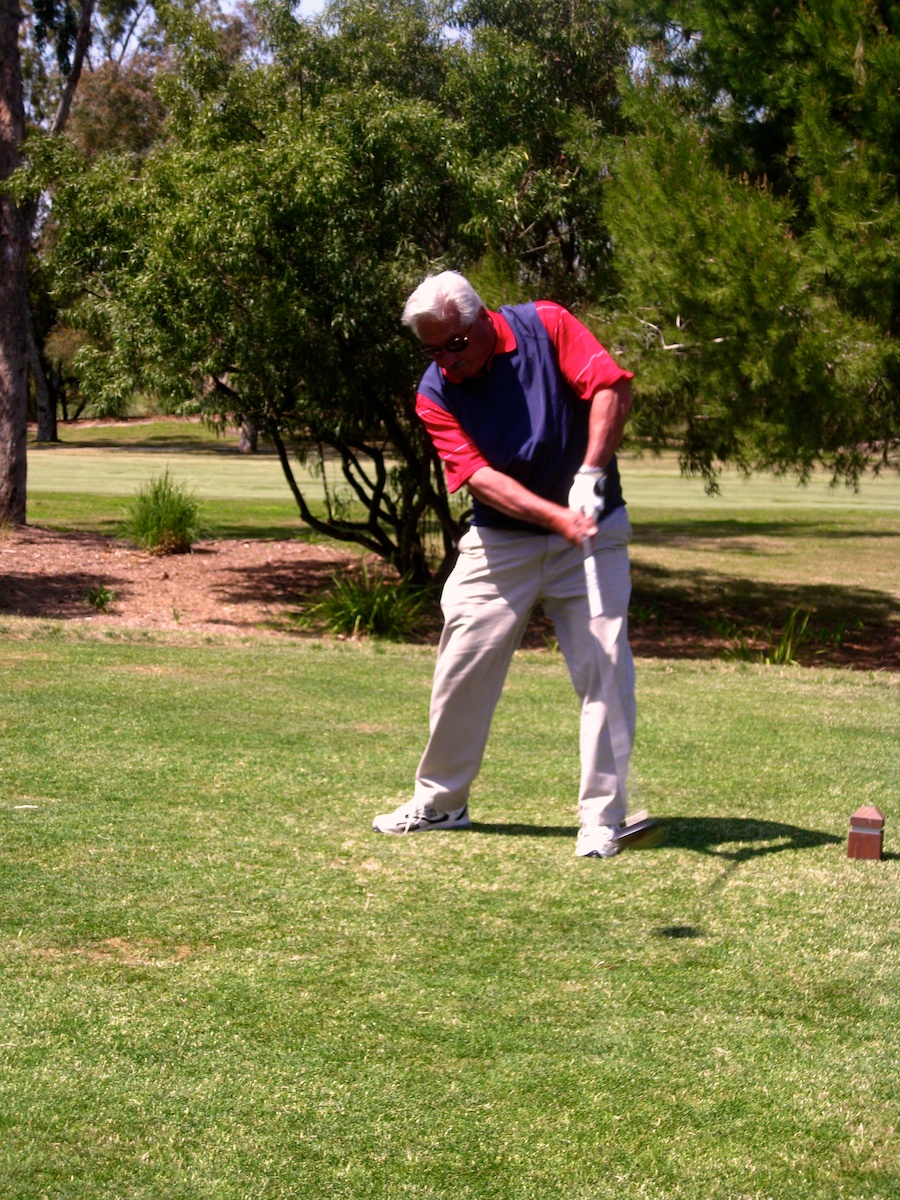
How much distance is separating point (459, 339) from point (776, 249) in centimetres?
617

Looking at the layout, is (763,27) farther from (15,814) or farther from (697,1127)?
(697,1127)

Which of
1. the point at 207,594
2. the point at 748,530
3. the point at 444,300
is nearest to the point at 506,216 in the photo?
the point at 207,594

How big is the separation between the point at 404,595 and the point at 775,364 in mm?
4978

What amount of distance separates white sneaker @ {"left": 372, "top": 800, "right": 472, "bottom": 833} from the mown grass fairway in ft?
0.34

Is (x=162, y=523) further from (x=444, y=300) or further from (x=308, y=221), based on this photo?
(x=444, y=300)

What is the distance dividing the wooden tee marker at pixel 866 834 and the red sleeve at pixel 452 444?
1.78 metres

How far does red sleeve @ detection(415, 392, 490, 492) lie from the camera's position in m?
4.82

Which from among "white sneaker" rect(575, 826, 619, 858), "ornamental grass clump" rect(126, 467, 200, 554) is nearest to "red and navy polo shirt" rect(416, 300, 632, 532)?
"white sneaker" rect(575, 826, 619, 858)

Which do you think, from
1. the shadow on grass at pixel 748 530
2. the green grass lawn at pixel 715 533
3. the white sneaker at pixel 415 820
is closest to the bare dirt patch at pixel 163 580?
the green grass lawn at pixel 715 533

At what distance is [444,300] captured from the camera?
459cm

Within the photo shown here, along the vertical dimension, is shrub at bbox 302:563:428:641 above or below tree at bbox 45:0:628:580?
below

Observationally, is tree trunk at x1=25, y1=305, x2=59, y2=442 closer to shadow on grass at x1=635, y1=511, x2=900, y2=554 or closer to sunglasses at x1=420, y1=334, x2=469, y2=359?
shadow on grass at x1=635, y1=511, x2=900, y2=554

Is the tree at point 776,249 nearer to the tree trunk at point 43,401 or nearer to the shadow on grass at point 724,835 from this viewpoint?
the shadow on grass at point 724,835

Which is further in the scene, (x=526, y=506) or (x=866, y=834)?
(x=866, y=834)
